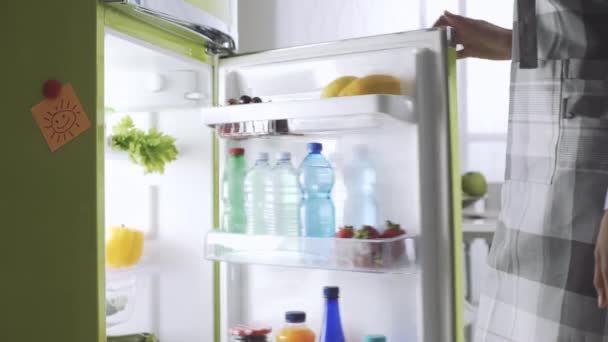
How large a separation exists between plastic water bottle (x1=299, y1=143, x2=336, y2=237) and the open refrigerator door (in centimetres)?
4

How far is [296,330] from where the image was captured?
4.26 ft

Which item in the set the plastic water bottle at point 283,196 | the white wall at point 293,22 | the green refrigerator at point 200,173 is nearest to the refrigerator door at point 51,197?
the green refrigerator at point 200,173

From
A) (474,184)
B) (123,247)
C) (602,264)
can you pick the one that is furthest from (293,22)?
(602,264)

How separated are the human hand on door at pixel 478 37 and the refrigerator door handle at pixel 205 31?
46 cm

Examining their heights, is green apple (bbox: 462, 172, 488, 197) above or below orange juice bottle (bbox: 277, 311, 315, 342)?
above

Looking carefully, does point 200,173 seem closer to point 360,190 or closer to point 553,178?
point 360,190

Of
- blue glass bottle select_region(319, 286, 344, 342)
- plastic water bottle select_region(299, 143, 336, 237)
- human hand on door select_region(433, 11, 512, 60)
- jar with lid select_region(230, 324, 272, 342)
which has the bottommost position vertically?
jar with lid select_region(230, 324, 272, 342)

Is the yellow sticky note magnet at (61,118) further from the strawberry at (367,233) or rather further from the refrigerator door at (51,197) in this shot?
the strawberry at (367,233)

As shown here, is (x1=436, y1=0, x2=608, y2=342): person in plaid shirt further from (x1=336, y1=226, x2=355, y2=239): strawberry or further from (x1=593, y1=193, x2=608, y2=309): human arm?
(x1=336, y1=226, x2=355, y2=239): strawberry

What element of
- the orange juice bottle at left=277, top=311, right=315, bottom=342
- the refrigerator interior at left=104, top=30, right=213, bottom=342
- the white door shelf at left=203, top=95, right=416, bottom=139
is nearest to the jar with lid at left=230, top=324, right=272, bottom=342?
the orange juice bottle at left=277, top=311, right=315, bottom=342

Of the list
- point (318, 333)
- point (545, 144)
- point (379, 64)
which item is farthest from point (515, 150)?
point (318, 333)

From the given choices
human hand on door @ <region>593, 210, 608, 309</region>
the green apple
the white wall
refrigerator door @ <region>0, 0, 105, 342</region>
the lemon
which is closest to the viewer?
human hand on door @ <region>593, 210, 608, 309</region>

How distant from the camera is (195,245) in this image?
4.85 ft

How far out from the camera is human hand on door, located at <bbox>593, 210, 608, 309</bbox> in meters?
0.95
